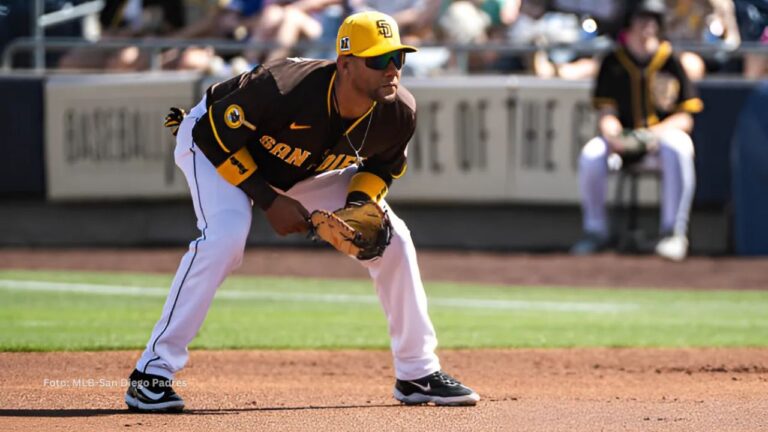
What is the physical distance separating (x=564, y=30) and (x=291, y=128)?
30.3ft

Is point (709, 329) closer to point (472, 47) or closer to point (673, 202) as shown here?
point (673, 202)

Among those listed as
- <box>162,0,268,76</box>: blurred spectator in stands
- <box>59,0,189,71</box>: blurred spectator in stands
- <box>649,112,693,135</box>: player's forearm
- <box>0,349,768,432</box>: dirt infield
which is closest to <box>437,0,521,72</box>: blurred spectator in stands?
<box>162,0,268,76</box>: blurred spectator in stands

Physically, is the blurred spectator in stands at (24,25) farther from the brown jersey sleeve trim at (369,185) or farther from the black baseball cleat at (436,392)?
the black baseball cleat at (436,392)

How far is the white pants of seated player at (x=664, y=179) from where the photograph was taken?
1281 cm

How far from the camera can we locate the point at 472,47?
1384 centimetres

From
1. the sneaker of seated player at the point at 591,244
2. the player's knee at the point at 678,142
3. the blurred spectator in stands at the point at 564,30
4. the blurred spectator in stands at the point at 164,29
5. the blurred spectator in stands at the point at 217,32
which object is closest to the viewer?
the player's knee at the point at 678,142

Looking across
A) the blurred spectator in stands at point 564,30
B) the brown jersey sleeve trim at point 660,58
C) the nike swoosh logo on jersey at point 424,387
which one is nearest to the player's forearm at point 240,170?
the nike swoosh logo on jersey at point 424,387

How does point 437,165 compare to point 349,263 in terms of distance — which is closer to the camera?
point 349,263

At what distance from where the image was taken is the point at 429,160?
14.2 metres

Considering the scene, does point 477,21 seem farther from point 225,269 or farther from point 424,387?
point 225,269

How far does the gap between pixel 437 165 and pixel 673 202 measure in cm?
251

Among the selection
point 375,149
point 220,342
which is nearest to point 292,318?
point 220,342

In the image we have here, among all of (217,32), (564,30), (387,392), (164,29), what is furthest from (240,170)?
(164,29)

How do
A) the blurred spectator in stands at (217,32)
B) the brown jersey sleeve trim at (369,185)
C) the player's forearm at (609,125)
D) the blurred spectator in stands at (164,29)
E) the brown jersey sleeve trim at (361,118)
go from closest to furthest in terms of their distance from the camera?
the brown jersey sleeve trim at (361,118) → the brown jersey sleeve trim at (369,185) → the player's forearm at (609,125) → the blurred spectator in stands at (217,32) → the blurred spectator in stands at (164,29)
